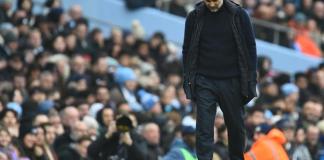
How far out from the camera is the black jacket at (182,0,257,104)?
11.7 metres

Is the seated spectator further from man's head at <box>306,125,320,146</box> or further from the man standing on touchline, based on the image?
man's head at <box>306,125,320,146</box>

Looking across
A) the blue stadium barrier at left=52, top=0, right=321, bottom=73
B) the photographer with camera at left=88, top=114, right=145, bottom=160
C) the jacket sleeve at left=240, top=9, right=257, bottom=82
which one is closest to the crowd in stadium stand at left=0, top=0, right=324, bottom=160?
the photographer with camera at left=88, top=114, right=145, bottom=160

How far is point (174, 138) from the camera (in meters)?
17.0

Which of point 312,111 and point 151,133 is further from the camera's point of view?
point 312,111

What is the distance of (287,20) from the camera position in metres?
27.4

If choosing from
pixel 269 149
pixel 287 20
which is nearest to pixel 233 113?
pixel 269 149

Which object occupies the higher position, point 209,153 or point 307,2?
point 209,153

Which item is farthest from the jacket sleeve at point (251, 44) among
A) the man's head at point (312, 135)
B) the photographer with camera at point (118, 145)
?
the man's head at point (312, 135)

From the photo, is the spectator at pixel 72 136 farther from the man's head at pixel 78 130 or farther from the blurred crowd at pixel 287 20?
the blurred crowd at pixel 287 20

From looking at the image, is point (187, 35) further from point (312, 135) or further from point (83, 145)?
point (312, 135)

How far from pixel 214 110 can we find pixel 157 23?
13747mm

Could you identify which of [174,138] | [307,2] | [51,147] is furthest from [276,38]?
[51,147]

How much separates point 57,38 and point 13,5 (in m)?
2.99

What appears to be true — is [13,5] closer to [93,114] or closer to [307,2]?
[93,114]
